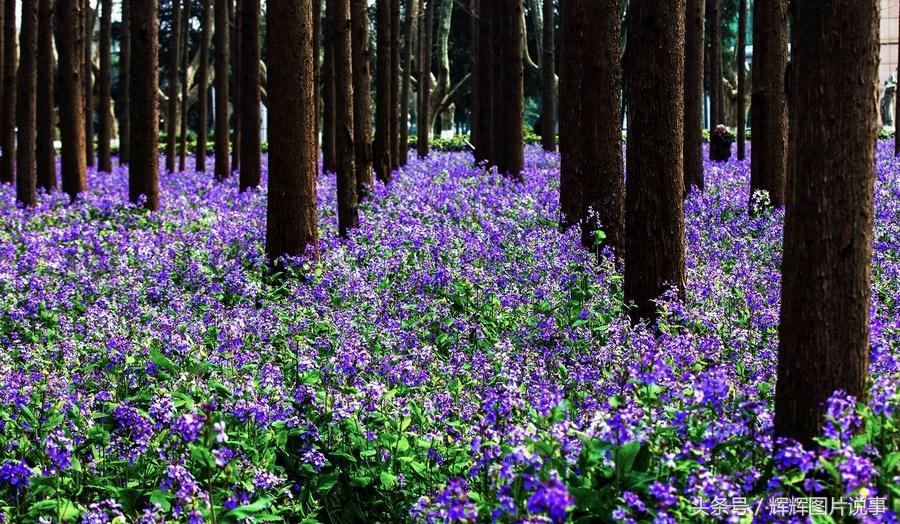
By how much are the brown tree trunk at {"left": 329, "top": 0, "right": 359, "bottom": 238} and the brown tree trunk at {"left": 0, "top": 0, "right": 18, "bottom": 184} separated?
9996mm

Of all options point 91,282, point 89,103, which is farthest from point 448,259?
point 89,103

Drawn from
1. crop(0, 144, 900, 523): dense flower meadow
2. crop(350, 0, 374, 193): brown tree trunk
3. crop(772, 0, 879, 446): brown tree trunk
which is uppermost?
crop(350, 0, 374, 193): brown tree trunk

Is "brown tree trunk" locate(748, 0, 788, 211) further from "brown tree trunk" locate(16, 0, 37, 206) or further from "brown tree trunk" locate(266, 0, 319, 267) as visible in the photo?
"brown tree trunk" locate(16, 0, 37, 206)

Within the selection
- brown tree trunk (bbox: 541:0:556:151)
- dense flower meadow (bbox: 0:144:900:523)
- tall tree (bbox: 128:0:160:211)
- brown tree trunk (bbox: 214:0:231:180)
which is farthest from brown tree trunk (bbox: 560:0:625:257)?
brown tree trunk (bbox: 541:0:556:151)

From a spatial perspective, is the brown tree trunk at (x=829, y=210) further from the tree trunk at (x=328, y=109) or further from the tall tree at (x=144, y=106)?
the tree trunk at (x=328, y=109)

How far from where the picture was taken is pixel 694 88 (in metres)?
17.0

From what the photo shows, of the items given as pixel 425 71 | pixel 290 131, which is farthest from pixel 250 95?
pixel 425 71

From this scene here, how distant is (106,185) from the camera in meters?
21.8

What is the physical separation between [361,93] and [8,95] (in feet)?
30.9

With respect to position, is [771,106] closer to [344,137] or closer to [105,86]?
[344,137]

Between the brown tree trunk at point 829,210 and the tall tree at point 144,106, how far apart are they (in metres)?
12.5

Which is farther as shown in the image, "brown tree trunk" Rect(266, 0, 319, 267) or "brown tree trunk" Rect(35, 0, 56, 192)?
"brown tree trunk" Rect(35, 0, 56, 192)

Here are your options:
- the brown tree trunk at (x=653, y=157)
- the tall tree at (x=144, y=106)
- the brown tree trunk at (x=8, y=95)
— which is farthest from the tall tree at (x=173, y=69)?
the brown tree trunk at (x=653, y=157)

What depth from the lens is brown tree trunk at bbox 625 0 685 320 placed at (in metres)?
7.69
